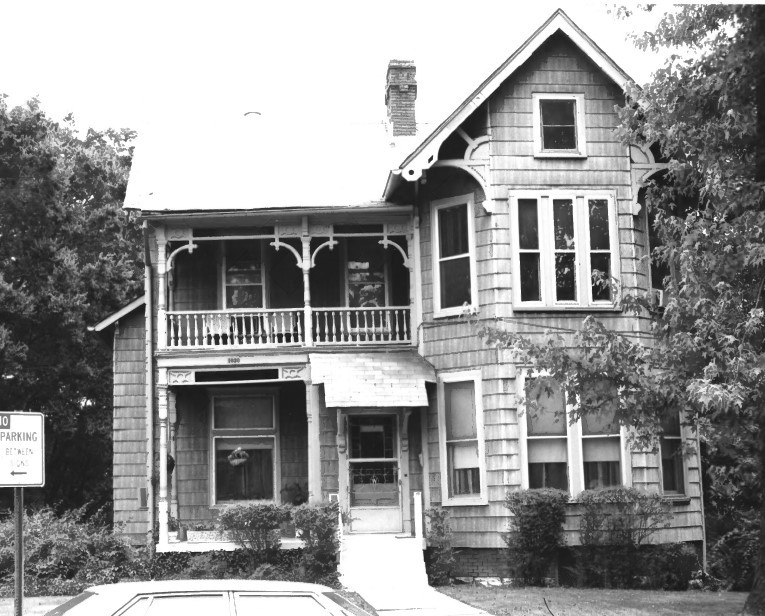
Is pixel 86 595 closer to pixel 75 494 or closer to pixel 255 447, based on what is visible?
pixel 255 447

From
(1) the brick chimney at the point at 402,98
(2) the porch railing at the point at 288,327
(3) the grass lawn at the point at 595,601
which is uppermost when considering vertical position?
(1) the brick chimney at the point at 402,98

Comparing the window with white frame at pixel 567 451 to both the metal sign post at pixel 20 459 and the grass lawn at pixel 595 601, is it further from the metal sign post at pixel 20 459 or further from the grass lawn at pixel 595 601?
the metal sign post at pixel 20 459

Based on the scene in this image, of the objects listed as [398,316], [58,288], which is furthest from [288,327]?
[58,288]

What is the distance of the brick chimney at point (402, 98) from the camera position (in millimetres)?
27766

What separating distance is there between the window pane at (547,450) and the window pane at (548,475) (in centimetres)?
9

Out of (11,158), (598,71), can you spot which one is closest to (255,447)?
(598,71)

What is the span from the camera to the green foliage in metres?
21.4

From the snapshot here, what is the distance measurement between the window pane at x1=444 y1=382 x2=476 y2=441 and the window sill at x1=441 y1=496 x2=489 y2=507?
1144 millimetres

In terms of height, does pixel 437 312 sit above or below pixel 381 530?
above

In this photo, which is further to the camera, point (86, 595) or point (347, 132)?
point (347, 132)

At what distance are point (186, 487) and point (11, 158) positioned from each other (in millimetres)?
14472

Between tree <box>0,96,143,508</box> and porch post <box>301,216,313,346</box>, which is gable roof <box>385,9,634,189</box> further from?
tree <box>0,96,143,508</box>

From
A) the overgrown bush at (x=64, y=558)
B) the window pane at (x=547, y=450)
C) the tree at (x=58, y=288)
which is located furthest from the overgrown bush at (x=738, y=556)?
the tree at (x=58, y=288)

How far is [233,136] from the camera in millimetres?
27422
